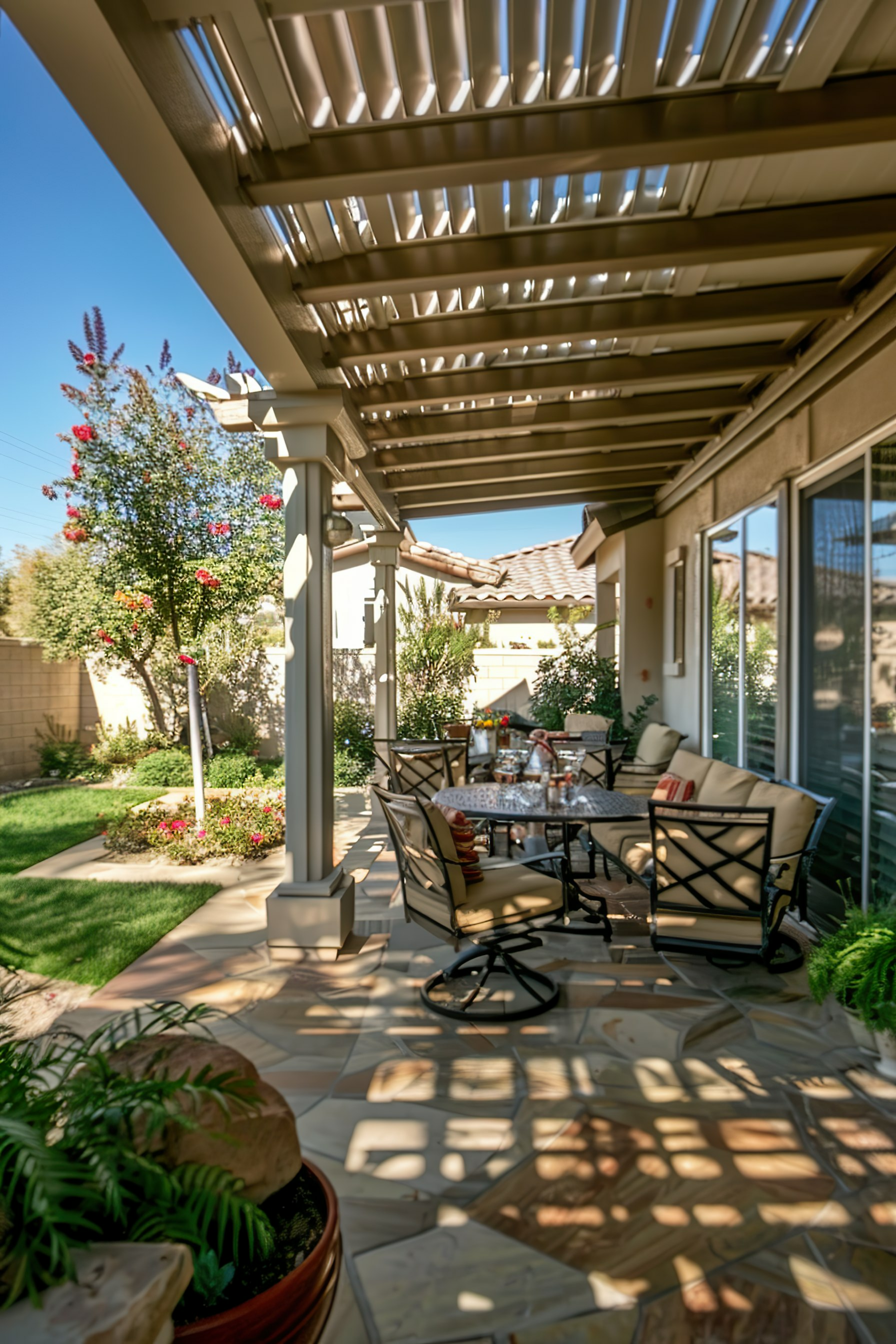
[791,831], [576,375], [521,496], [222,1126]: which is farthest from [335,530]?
[521,496]

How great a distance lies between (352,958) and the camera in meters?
4.16

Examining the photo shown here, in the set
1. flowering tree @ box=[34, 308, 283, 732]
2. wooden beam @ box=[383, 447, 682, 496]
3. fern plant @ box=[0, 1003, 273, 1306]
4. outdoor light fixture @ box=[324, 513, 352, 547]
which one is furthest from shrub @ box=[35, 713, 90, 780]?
fern plant @ box=[0, 1003, 273, 1306]

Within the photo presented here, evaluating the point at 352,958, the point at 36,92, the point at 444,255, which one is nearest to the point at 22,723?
the point at 36,92

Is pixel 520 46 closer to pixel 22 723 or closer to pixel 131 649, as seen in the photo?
pixel 131 649

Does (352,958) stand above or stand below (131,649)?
below

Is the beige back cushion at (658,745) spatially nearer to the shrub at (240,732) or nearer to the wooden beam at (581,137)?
the wooden beam at (581,137)

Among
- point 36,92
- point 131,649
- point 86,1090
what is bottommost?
point 86,1090

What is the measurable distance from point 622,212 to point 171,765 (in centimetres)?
834

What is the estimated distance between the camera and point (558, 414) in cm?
543

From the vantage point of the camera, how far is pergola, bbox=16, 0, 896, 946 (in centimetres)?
213

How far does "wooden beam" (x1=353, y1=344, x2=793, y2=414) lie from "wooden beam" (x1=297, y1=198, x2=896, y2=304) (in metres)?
1.39

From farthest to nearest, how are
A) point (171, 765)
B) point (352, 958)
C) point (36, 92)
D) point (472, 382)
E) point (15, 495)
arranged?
1. point (15, 495)
2. point (171, 765)
3. point (36, 92)
4. point (472, 382)
5. point (352, 958)

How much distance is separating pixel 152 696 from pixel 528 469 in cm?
672

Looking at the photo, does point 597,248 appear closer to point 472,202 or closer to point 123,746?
point 472,202
